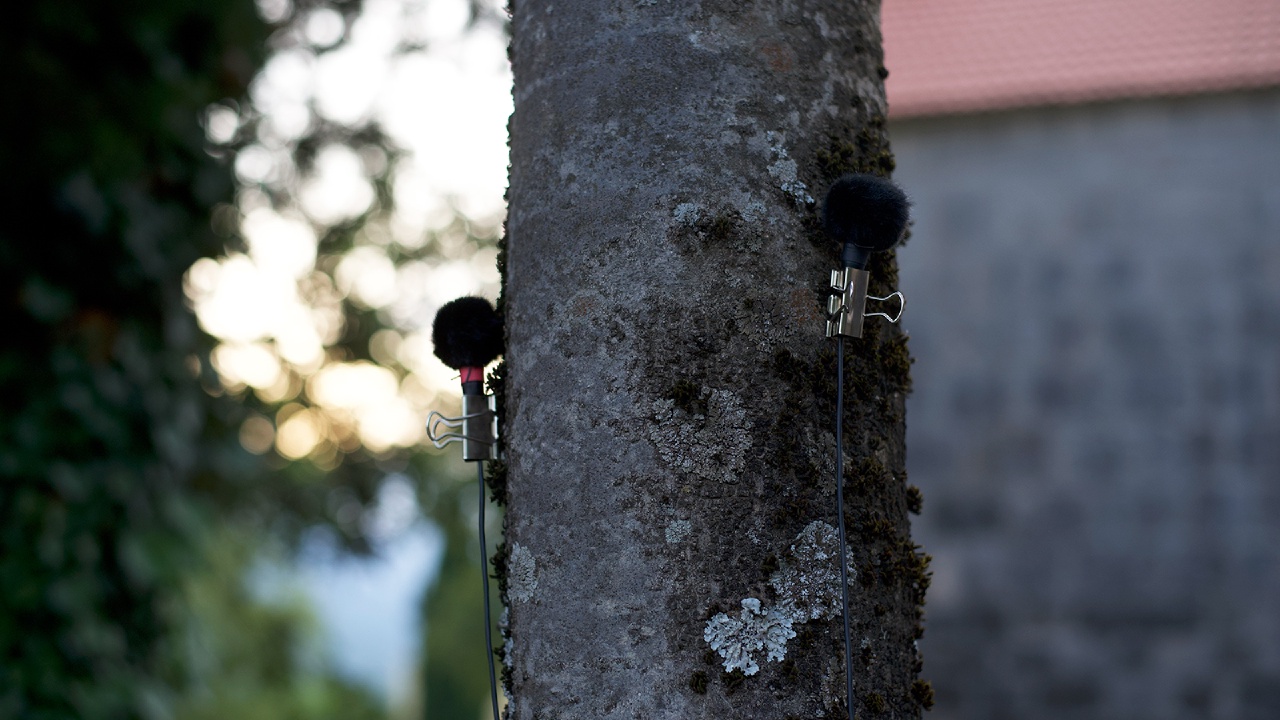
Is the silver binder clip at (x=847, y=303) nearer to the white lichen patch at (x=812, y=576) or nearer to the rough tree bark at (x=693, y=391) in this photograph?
the rough tree bark at (x=693, y=391)

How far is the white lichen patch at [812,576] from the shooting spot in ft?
4.08

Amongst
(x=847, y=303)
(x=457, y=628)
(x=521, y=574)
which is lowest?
(x=457, y=628)

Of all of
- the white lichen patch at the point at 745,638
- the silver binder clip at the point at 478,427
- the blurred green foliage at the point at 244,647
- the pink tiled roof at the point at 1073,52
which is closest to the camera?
the white lichen patch at the point at 745,638

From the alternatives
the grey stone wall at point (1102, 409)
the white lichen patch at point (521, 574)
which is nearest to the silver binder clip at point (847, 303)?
the white lichen patch at point (521, 574)

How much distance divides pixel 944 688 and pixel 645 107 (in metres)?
9.63

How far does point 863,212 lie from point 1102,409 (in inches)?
366

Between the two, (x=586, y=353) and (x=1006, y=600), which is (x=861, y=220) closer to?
(x=586, y=353)

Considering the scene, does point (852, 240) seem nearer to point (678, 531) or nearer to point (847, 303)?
point (847, 303)

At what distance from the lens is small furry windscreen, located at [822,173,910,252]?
4.20 ft

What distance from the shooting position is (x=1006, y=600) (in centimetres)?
973

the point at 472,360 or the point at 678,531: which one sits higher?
the point at 472,360

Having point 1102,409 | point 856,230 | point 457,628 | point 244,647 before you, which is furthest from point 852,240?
point 457,628

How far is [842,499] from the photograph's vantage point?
128 centimetres

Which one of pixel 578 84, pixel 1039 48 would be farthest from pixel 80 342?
pixel 1039 48
